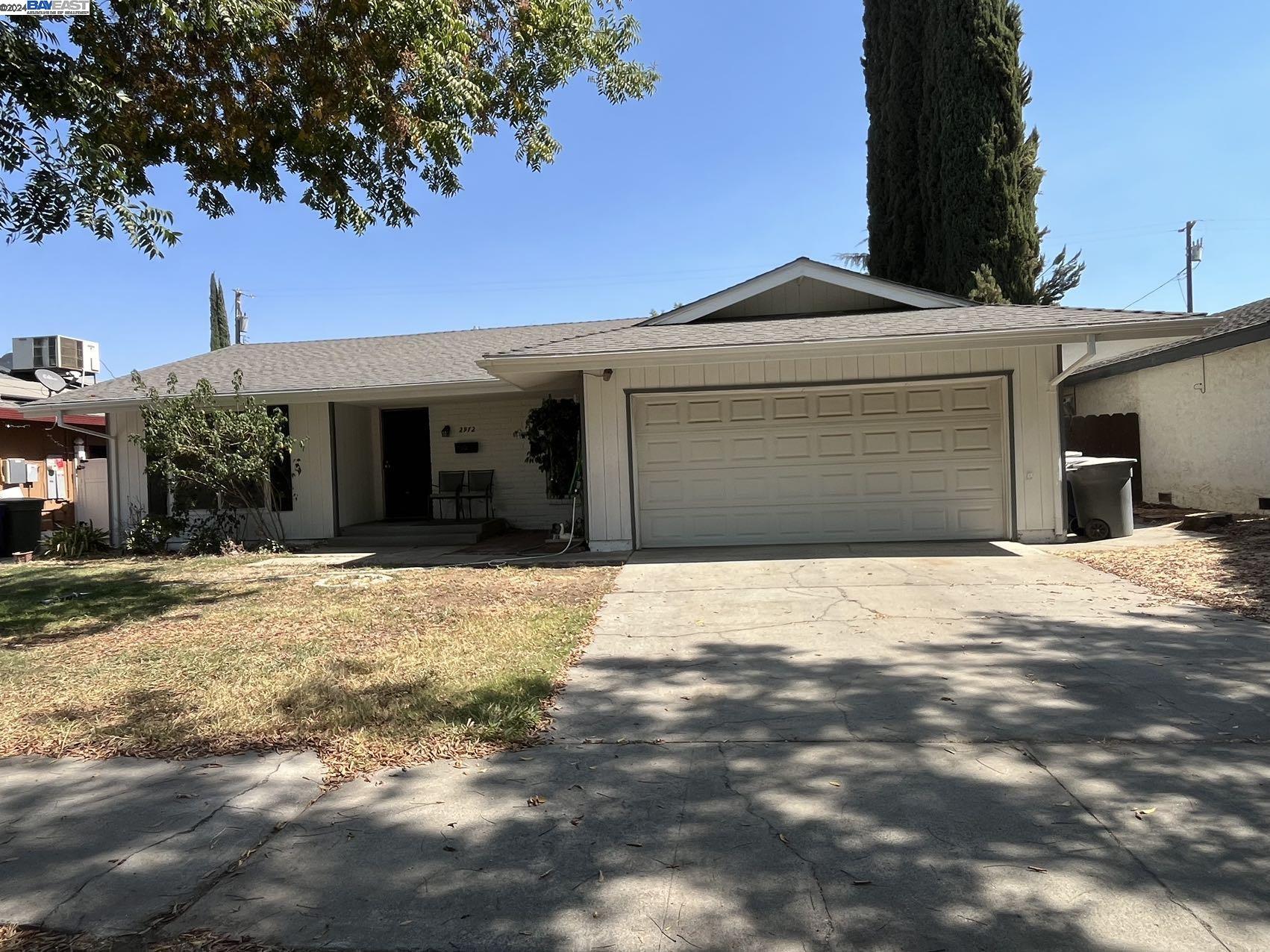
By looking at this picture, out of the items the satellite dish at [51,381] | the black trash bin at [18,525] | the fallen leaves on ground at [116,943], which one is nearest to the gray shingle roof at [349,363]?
the black trash bin at [18,525]

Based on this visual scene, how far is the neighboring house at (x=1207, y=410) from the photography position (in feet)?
37.2

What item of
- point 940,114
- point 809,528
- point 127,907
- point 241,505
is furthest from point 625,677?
point 940,114

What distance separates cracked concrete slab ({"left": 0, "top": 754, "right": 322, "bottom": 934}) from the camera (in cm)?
257

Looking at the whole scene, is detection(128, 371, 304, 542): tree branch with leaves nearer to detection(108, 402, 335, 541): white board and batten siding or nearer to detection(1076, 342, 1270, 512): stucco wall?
detection(108, 402, 335, 541): white board and batten siding

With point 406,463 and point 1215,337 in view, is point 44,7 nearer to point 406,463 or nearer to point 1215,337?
point 406,463

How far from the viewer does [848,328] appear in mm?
9586

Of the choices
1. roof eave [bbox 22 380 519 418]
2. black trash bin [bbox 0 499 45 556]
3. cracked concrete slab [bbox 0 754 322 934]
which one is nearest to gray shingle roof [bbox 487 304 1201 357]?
roof eave [bbox 22 380 519 418]

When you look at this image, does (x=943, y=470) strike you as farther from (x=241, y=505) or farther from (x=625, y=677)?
(x=241, y=505)

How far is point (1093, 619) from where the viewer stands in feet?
19.4

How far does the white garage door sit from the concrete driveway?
5.05 m

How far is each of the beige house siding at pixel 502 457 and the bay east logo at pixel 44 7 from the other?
28.1 ft

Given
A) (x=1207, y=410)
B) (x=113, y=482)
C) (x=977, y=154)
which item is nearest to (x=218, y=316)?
(x=113, y=482)

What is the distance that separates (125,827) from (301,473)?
10616 millimetres

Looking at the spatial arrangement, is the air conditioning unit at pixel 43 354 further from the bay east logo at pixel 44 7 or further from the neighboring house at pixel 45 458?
the bay east logo at pixel 44 7
